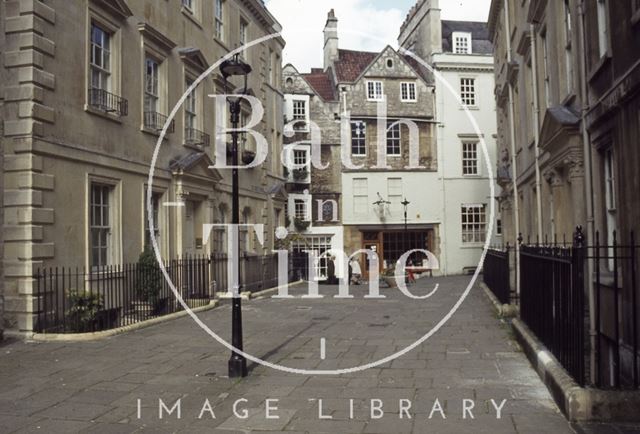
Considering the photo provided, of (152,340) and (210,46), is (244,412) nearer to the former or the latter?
(152,340)

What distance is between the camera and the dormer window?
130 ft

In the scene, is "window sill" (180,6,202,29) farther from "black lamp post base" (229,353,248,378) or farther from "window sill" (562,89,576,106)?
"black lamp post base" (229,353,248,378)

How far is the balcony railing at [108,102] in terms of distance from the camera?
46.3 feet

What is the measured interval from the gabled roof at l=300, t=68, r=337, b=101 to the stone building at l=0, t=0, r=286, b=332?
53.4 ft

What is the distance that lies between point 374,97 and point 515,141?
56.7 feet

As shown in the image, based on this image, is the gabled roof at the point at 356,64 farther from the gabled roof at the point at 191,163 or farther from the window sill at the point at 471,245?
the gabled roof at the point at 191,163

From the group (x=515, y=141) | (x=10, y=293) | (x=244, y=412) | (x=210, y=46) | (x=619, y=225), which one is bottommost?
(x=244, y=412)

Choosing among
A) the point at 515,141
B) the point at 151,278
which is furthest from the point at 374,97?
the point at 151,278

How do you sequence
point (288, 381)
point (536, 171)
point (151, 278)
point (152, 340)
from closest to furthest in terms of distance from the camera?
point (288, 381) < point (152, 340) < point (151, 278) < point (536, 171)

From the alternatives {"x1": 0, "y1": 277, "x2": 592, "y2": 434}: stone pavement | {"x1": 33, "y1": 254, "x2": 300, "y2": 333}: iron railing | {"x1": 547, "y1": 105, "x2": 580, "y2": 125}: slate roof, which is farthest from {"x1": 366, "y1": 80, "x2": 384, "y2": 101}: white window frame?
{"x1": 0, "y1": 277, "x2": 592, "y2": 434}: stone pavement

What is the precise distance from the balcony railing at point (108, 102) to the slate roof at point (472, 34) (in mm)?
28473

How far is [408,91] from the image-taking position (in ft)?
127

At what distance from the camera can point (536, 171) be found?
16.5m

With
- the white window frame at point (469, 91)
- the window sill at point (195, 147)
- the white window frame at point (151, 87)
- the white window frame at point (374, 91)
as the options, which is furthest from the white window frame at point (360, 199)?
the white window frame at point (151, 87)
